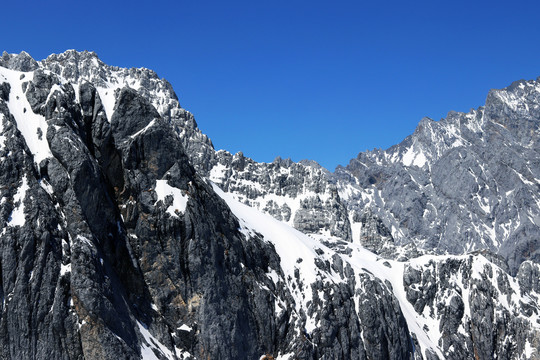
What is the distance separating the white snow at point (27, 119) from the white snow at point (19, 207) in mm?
5543

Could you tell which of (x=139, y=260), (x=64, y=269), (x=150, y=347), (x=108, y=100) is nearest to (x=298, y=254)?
(x=139, y=260)

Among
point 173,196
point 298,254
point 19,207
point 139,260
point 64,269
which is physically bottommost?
point 64,269

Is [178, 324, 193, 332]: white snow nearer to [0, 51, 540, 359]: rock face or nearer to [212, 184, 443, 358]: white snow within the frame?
[0, 51, 540, 359]: rock face

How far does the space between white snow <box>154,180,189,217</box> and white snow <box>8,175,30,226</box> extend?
2341 centimetres

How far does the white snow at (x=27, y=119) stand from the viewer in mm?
87281

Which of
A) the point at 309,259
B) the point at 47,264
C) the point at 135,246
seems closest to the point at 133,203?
the point at 135,246

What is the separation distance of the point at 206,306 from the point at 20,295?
31040 millimetres

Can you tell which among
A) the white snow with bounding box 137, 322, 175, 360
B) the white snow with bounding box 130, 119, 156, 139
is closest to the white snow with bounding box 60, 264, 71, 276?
the white snow with bounding box 137, 322, 175, 360

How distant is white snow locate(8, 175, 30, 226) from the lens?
7800 cm

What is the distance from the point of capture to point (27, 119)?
3590 inches

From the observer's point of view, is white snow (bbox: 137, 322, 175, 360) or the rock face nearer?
the rock face

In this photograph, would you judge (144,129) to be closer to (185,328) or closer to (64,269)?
(64,269)

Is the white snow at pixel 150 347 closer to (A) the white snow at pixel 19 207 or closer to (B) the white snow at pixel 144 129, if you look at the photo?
(A) the white snow at pixel 19 207

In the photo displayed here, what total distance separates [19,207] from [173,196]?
27.0 metres
